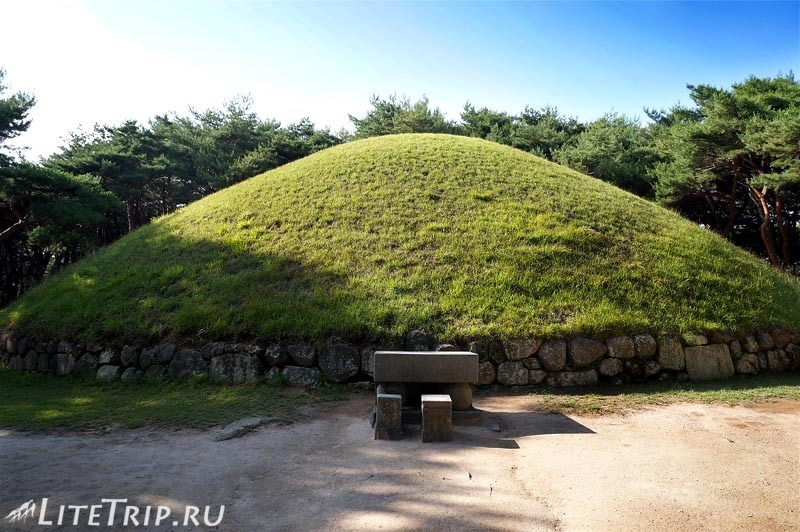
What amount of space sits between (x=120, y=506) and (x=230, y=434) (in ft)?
5.03

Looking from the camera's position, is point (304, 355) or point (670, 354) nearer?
point (304, 355)

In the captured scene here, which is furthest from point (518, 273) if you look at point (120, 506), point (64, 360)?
point (64, 360)

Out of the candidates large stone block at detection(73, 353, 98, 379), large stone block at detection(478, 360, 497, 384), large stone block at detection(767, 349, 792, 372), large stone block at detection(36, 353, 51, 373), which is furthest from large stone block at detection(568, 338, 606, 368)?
large stone block at detection(36, 353, 51, 373)

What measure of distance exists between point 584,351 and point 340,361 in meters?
3.46

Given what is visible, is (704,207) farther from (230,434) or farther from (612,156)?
(230,434)

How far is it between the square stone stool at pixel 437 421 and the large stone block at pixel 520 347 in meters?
2.37

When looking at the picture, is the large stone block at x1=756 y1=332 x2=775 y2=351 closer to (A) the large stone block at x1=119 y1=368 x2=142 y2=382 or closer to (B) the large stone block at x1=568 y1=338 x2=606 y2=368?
(B) the large stone block at x1=568 y1=338 x2=606 y2=368

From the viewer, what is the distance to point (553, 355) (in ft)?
20.8

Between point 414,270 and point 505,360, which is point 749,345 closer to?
point 505,360

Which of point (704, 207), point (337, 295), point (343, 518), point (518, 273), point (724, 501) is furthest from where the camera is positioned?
point (704, 207)

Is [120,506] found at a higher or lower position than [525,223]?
lower

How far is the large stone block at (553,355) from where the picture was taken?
20.8ft

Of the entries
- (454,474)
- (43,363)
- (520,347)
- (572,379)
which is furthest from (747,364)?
(43,363)

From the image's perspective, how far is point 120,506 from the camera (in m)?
2.88
